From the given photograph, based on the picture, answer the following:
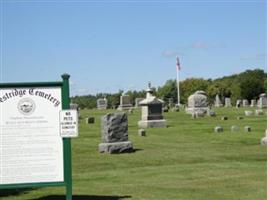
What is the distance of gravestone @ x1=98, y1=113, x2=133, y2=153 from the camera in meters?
18.5

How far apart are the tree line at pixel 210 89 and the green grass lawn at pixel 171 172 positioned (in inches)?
2293

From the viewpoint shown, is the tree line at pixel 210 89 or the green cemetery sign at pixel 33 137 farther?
the tree line at pixel 210 89

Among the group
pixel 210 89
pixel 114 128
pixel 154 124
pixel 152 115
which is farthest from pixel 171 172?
pixel 210 89

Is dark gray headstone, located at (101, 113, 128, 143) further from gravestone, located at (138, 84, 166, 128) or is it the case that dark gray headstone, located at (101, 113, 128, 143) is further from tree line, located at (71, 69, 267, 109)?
tree line, located at (71, 69, 267, 109)

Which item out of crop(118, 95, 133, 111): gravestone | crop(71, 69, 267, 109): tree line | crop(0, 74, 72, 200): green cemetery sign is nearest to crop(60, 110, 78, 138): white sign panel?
crop(0, 74, 72, 200): green cemetery sign

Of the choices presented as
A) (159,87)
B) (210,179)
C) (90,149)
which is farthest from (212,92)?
(210,179)

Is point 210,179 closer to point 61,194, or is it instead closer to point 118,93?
point 61,194

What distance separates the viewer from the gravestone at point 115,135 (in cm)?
1845

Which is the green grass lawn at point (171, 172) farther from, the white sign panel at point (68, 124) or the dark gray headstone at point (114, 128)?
the white sign panel at point (68, 124)

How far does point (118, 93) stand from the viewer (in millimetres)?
90062

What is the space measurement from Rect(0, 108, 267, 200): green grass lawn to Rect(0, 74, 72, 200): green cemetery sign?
145 cm

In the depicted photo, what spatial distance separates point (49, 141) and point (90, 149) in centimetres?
1074

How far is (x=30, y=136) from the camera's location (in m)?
8.98

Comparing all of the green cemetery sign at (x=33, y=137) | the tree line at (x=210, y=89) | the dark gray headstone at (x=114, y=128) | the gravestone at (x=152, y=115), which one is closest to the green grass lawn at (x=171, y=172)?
the dark gray headstone at (x=114, y=128)
